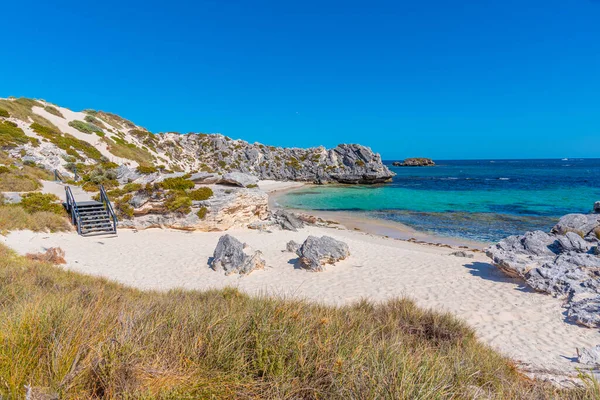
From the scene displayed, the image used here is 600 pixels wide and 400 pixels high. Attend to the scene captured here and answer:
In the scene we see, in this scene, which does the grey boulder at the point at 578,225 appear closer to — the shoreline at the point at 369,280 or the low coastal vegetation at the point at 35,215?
the shoreline at the point at 369,280

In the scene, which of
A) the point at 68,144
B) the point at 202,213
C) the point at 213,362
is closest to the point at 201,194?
the point at 202,213

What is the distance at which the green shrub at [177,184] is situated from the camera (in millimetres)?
15717

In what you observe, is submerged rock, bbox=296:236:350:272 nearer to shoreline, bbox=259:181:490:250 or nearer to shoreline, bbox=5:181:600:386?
shoreline, bbox=5:181:600:386

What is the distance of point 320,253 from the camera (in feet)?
36.2

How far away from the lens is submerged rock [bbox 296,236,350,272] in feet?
34.9

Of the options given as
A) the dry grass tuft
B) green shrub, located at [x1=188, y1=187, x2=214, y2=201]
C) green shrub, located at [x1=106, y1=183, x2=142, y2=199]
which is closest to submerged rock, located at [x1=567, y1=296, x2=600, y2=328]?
the dry grass tuft

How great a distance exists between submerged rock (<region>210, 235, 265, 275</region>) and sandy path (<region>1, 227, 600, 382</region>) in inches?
11.2

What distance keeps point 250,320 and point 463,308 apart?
6.64 m

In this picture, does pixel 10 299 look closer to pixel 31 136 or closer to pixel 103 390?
pixel 103 390

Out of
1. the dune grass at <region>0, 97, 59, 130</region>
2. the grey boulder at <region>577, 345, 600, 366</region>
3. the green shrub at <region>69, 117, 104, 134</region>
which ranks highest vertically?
the dune grass at <region>0, 97, 59, 130</region>

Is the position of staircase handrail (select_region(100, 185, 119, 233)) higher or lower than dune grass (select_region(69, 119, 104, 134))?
lower

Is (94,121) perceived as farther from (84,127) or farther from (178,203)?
(178,203)

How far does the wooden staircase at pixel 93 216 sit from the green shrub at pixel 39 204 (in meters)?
0.44

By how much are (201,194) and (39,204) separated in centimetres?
748
